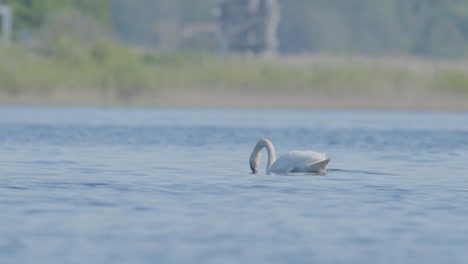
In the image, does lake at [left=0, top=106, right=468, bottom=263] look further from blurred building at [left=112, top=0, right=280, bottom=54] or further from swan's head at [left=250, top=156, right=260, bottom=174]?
blurred building at [left=112, top=0, right=280, bottom=54]

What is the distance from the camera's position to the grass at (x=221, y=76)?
42531mm

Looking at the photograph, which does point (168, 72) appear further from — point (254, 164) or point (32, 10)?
point (32, 10)

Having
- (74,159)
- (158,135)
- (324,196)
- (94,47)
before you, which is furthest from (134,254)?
(94,47)

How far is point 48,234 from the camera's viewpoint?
491 inches

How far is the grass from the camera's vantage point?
140ft

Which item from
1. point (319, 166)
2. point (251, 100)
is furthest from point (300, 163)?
point (251, 100)

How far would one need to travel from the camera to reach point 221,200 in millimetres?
15688

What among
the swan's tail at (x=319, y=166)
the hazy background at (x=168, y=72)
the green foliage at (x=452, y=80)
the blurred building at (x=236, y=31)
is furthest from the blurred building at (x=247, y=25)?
the swan's tail at (x=319, y=166)

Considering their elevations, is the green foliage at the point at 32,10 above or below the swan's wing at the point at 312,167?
above

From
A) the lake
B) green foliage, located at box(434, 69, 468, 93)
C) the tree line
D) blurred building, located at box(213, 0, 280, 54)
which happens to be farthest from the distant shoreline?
the tree line

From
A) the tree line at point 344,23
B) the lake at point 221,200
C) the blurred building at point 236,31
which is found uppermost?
the tree line at point 344,23

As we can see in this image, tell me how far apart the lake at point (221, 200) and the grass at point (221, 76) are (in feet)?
38.0

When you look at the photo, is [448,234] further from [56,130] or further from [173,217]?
[56,130]

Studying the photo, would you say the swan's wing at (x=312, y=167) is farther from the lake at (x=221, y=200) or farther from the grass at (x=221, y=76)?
the grass at (x=221, y=76)
